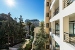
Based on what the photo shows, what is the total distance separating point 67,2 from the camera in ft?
29.7

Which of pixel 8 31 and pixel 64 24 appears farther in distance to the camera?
pixel 8 31

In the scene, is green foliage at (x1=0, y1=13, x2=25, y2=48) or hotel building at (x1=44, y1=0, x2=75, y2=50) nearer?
hotel building at (x1=44, y1=0, x2=75, y2=50)

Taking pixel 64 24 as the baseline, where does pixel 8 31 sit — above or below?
below

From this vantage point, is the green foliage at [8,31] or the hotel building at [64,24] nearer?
the hotel building at [64,24]

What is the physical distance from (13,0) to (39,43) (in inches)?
590

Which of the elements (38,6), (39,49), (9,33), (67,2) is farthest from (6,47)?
(67,2)

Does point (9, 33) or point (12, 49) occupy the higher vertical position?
point (9, 33)

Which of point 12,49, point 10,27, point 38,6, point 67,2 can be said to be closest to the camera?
point 67,2

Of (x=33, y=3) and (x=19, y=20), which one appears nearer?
(x=33, y=3)

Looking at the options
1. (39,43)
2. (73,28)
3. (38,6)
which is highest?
(38,6)

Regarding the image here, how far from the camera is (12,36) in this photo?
112 ft

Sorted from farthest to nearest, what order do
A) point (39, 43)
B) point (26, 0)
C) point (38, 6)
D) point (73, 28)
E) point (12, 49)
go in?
point (38, 6), point (26, 0), point (12, 49), point (39, 43), point (73, 28)

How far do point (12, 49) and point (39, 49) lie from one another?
382 inches

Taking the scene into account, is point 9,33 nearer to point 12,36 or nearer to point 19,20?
point 12,36
